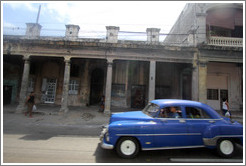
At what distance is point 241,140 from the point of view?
3.91 metres

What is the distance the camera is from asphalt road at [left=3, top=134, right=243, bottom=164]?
3.55 meters

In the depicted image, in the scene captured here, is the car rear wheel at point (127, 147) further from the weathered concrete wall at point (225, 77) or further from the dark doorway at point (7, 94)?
the dark doorway at point (7, 94)

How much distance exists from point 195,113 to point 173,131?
37.7 inches

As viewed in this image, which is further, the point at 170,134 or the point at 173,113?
the point at 173,113

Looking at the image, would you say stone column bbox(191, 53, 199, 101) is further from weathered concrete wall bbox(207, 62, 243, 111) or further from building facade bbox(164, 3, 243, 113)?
weathered concrete wall bbox(207, 62, 243, 111)

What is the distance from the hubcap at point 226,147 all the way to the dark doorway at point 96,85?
1100 centimetres

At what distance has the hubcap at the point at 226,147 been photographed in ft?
12.7

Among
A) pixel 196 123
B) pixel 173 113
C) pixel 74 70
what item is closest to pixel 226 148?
pixel 196 123

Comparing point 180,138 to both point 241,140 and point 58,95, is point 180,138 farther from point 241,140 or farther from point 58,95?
point 58,95

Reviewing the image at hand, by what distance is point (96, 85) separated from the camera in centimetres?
1397

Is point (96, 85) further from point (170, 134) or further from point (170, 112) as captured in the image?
point (170, 134)

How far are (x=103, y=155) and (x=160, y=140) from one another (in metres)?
1.68

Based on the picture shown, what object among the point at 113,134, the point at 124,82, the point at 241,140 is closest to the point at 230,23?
the point at 124,82

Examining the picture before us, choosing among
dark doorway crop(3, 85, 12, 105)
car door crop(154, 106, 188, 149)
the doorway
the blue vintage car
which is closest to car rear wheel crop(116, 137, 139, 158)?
the blue vintage car
